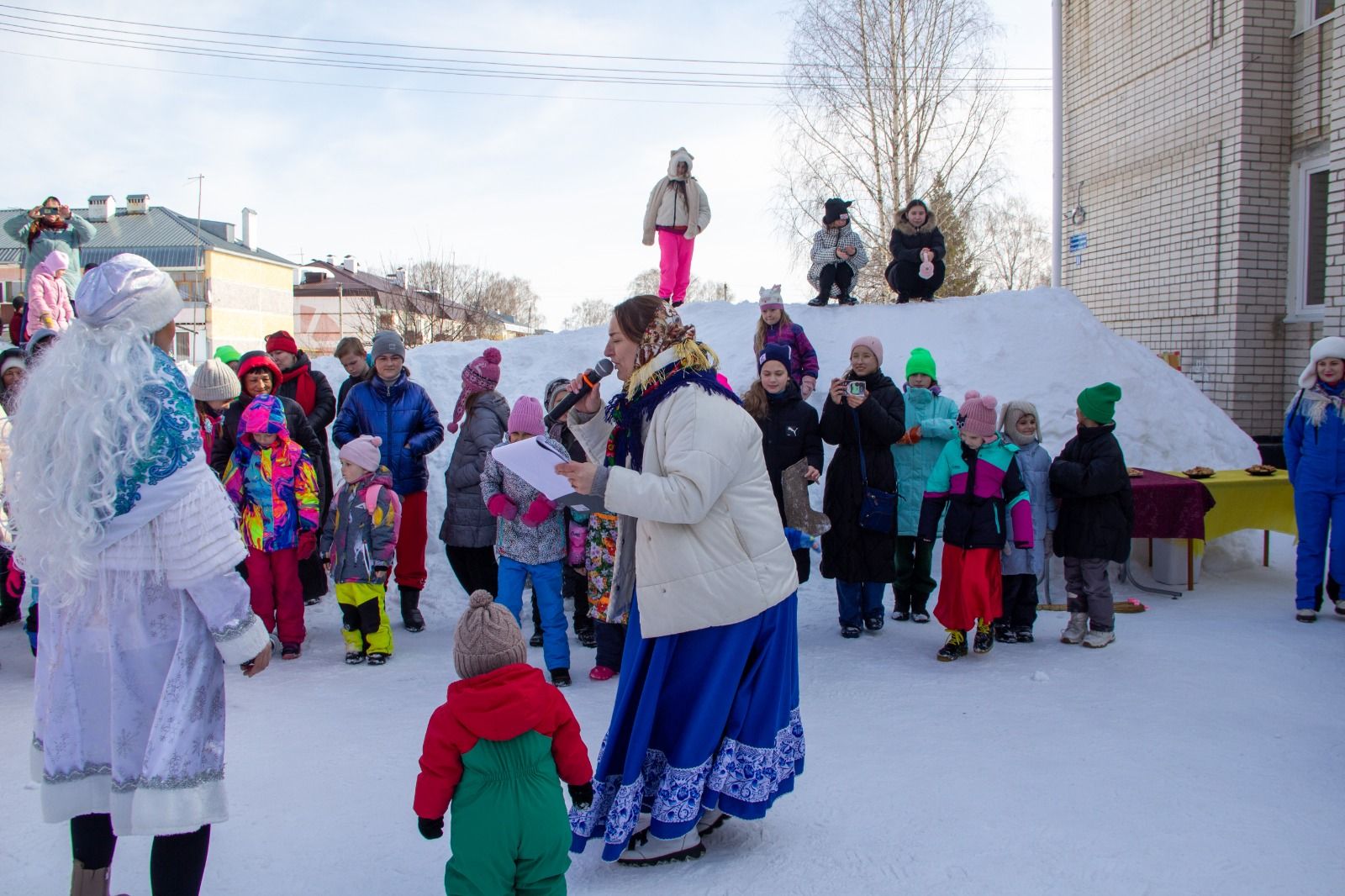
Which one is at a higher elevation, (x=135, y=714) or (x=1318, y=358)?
(x=1318, y=358)

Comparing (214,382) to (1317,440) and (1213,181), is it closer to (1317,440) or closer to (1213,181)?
(1317,440)

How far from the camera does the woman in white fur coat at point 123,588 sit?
2.40 m

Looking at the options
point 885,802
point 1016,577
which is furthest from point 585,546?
point 1016,577

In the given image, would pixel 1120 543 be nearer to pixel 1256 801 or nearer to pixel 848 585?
pixel 848 585

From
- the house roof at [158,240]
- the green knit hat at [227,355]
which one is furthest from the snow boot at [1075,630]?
the house roof at [158,240]

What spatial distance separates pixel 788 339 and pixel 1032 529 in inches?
105

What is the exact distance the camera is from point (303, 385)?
7.05m

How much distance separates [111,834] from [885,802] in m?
2.61

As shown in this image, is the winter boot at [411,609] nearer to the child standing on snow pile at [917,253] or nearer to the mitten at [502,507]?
the mitten at [502,507]

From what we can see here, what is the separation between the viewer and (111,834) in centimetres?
260

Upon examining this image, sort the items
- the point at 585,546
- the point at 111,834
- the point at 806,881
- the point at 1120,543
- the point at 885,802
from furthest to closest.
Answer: the point at 1120,543 → the point at 585,546 → the point at 885,802 → the point at 806,881 → the point at 111,834

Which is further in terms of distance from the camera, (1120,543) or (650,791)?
(1120,543)

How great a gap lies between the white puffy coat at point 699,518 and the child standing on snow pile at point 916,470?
3.69m

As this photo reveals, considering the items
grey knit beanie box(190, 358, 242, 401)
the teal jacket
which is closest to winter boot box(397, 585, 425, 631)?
grey knit beanie box(190, 358, 242, 401)
